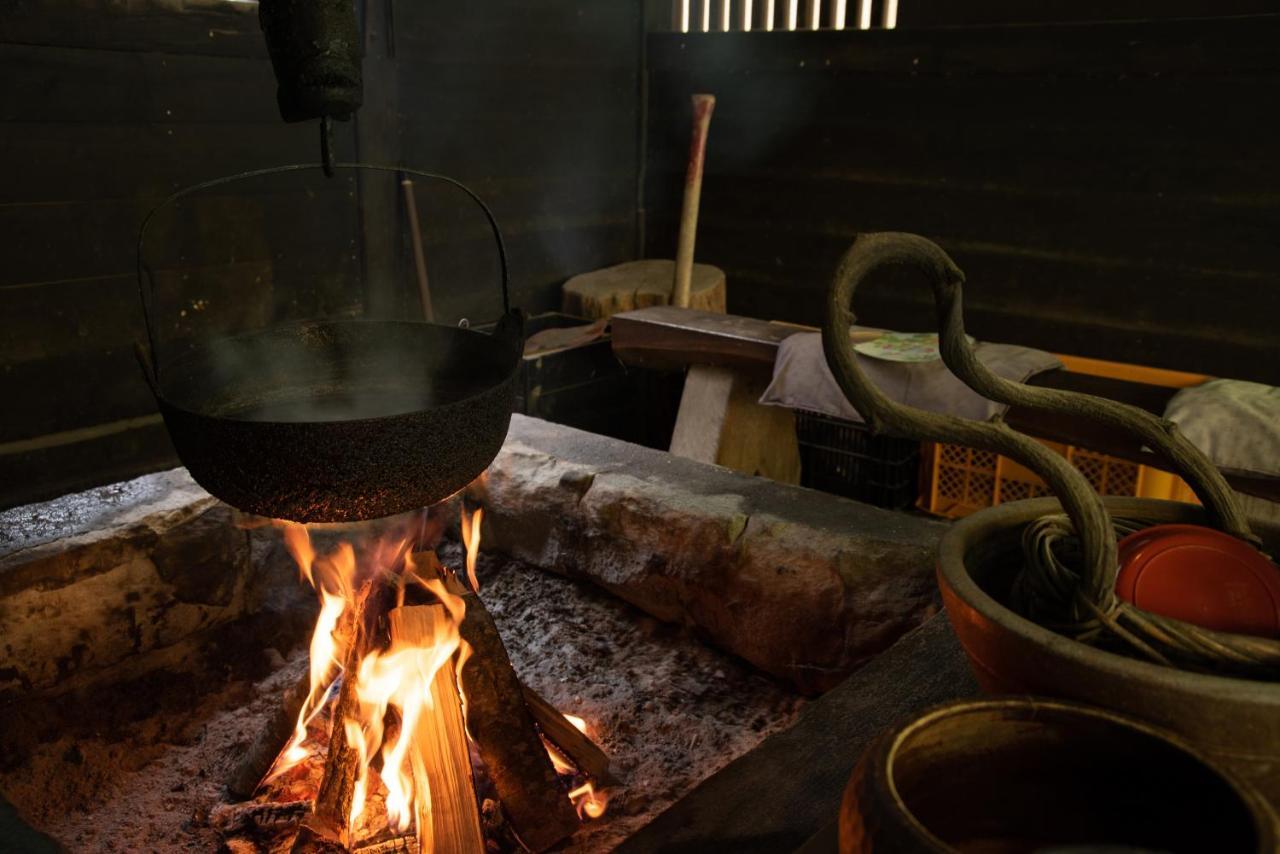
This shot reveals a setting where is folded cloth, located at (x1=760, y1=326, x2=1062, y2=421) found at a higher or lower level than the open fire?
higher

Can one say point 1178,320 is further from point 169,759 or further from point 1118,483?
point 169,759

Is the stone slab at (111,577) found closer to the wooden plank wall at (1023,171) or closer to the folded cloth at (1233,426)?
the folded cloth at (1233,426)

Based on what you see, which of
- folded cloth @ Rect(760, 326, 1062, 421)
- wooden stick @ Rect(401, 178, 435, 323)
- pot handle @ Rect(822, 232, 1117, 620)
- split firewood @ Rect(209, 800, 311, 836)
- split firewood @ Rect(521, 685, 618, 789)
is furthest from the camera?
wooden stick @ Rect(401, 178, 435, 323)

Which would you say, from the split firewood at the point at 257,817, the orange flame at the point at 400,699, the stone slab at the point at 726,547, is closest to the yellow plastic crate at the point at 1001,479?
the stone slab at the point at 726,547

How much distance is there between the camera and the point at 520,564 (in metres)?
3.43

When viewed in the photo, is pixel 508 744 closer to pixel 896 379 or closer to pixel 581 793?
pixel 581 793

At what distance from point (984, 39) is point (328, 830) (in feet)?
16.1

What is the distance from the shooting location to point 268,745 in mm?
2420

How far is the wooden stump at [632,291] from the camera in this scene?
5824 millimetres

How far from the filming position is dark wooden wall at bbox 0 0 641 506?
3.96 metres

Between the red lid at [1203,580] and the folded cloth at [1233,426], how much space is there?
2.32 meters

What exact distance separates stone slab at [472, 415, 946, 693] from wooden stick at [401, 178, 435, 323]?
2.17 meters

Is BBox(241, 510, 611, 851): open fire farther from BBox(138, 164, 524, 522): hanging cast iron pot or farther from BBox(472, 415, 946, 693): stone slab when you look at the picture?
BBox(472, 415, 946, 693): stone slab

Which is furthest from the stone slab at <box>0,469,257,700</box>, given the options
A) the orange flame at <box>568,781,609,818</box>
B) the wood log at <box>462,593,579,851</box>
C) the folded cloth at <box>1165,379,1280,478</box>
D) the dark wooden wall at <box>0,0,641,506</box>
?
the folded cloth at <box>1165,379,1280,478</box>
